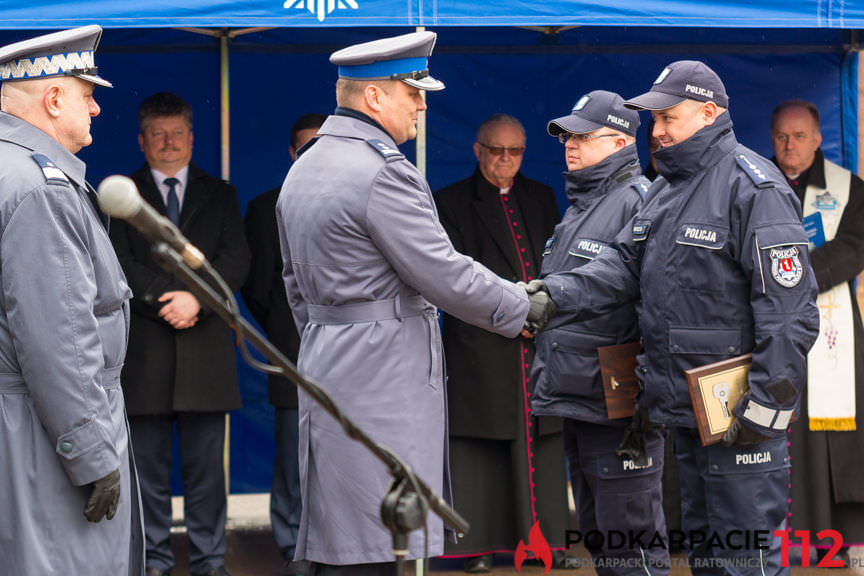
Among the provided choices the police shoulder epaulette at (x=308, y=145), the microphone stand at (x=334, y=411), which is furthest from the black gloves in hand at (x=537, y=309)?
the microphone stand at (x=334, y=411)

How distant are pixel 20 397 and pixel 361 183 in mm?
1081

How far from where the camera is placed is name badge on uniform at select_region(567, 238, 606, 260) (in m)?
4.37

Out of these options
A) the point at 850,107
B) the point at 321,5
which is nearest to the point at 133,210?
the point at 321,5

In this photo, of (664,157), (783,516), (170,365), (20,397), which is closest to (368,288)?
(20,397)

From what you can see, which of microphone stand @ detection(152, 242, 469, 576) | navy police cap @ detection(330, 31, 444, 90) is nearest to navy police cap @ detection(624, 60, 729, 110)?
navy police cap @ detection(330, 31, 444, 90)

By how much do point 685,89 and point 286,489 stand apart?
9.62 feet

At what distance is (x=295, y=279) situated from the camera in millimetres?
3607

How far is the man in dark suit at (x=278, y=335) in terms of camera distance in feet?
18.7

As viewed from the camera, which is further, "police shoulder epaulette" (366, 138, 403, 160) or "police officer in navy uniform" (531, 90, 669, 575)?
"police officer in navy uniform" (531, 90, 669, 575)

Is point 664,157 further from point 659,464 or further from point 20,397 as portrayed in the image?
point 20,397

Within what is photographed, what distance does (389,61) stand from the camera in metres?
3.45

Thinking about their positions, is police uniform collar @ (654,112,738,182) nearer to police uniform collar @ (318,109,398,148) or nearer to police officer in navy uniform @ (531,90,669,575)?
police officer in navy uniform @ (531,90,669,575)
